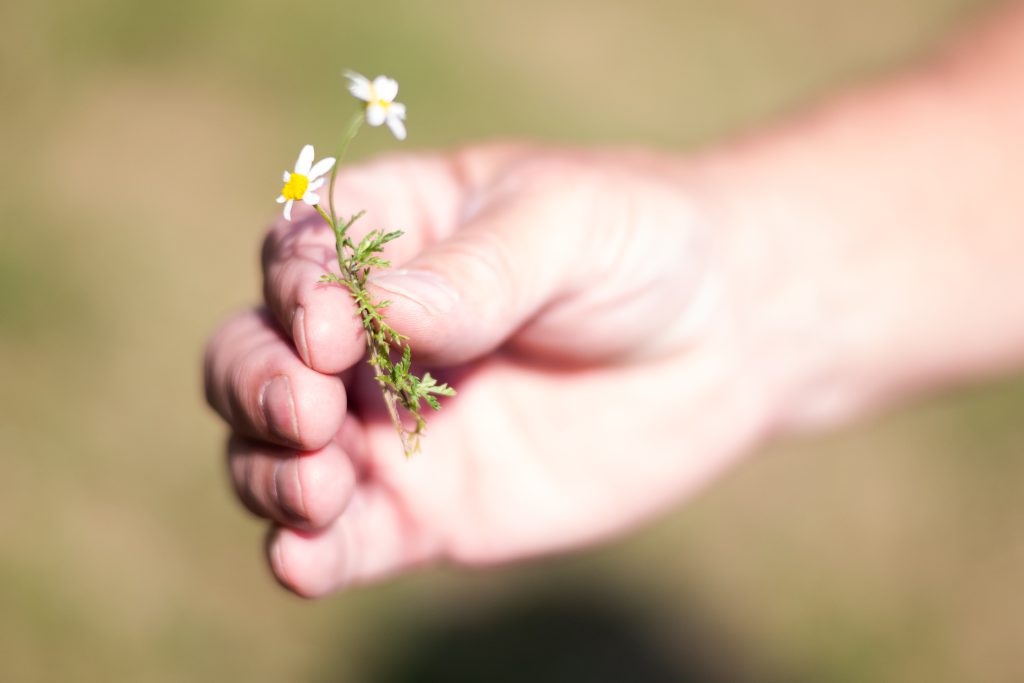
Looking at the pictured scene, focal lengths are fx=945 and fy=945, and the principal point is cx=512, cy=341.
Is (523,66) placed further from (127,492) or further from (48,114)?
(127,492)

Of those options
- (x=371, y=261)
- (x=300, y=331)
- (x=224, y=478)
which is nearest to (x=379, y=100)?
(x=371, y=261)

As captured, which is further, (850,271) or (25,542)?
(25,542)

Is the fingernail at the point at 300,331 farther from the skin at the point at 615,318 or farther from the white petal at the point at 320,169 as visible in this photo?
the white petal at the point at 320,169

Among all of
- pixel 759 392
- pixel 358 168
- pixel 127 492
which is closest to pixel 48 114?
pixel 127 492

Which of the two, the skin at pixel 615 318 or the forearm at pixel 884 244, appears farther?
the forearm at pixel 884 244

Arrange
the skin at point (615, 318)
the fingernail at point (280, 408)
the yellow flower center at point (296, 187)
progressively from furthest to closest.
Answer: the skin at point (615, 318), the fingernail at point (280, 408), the yellow flower center at point (296, 187)

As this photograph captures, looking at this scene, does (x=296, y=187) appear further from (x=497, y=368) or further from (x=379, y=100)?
(x=497, y=368)

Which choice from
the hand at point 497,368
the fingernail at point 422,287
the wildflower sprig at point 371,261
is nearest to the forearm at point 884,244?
the hand at point 497,368
